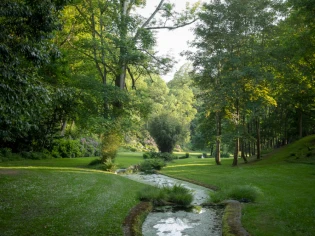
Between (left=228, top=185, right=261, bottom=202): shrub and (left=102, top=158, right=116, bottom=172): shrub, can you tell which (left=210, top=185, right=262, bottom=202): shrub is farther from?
(left=102, top=158, right=116, bottom=172): shrub

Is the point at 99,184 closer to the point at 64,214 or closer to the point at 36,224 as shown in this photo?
the point at 64,214

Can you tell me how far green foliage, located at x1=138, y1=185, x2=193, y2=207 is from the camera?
13384 mm

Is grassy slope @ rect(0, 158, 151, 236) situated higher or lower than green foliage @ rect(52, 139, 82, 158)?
lower

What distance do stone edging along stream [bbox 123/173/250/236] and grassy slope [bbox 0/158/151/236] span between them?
0.31m

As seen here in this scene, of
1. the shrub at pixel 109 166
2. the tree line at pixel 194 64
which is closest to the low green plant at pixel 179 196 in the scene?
the tree line at pixel 194 64

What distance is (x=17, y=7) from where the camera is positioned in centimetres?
848

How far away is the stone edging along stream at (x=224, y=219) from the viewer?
8.92m

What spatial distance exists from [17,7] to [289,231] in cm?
1031

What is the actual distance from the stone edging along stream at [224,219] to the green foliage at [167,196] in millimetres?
708

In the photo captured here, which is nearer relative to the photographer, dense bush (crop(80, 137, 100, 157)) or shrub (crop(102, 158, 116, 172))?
shrub (crop(102, 158, 116, 172))

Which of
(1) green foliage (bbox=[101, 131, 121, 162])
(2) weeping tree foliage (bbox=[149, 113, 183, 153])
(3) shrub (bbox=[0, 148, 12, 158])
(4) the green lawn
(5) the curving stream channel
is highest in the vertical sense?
(2) weeping tree foliage (bbox=[149, 113, 183, 153])

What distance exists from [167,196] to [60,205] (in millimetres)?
4974

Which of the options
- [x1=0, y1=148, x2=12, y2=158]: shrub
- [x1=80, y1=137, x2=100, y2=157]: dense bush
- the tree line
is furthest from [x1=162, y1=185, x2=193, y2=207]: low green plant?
[x1=80, y1=137, x2=100, y2=157]: dense bush

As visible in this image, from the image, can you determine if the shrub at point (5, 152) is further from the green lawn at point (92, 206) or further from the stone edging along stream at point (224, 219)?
the stone edging along stream at point (224, 219)
